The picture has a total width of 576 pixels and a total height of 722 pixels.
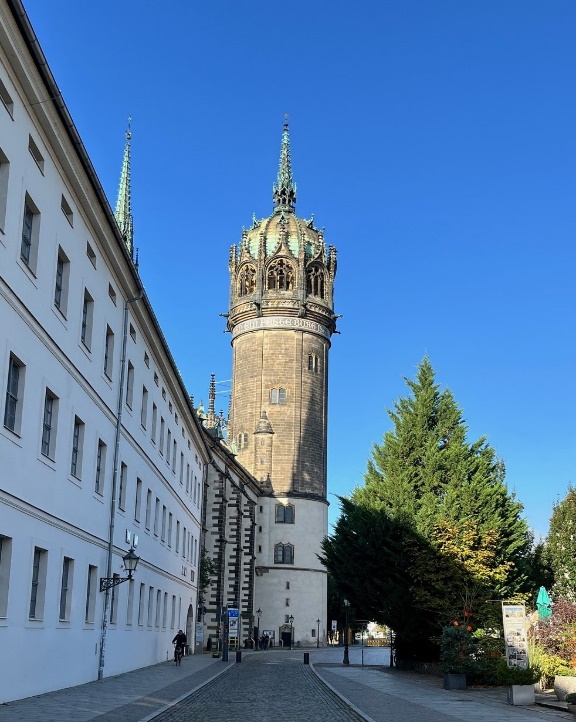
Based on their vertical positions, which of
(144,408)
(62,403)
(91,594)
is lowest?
(91,594)

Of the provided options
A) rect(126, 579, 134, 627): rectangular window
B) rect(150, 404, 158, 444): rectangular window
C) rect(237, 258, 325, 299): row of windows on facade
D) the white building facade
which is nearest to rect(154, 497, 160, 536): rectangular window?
the white building facade

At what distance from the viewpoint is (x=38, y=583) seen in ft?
67.8

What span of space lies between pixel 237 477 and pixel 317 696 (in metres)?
52.5

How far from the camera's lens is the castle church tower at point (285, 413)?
8481 cm

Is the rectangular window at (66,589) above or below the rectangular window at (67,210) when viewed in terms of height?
below

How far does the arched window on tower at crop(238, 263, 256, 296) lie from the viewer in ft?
299

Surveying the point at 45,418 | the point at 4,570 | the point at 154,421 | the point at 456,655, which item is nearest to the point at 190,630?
the point at 154,421

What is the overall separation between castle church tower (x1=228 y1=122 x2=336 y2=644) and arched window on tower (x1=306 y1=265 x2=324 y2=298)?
9 centimetres

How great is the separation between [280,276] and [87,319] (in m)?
65.4

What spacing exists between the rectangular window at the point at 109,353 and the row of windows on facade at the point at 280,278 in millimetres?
61216

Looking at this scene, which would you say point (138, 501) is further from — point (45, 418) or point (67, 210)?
point (67, 210)

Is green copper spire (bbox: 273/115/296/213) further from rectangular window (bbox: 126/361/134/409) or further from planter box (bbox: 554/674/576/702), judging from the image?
planter box (bbox: 554/674/576/702)

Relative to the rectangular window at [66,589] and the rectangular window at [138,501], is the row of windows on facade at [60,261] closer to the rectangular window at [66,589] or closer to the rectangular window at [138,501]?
the rectangular window at [66,589]

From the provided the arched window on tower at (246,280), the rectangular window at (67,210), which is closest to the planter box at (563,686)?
the rectangular window at (67,210)
